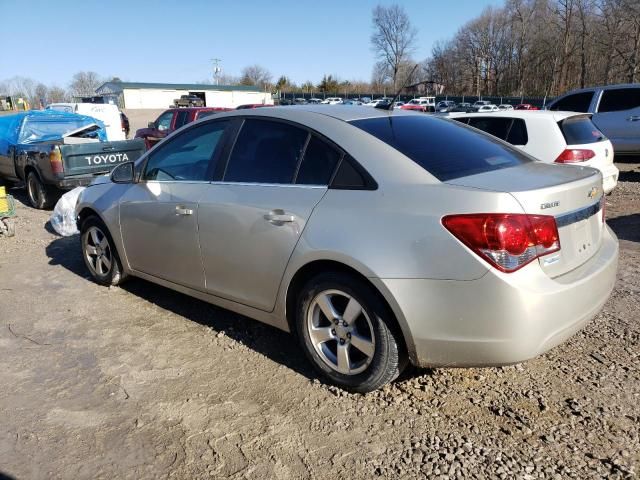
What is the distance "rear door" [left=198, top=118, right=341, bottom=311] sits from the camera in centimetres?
299

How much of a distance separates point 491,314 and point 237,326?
2.20 meters

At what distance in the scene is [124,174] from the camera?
Result: 4.35 m

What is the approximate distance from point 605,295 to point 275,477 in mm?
2061

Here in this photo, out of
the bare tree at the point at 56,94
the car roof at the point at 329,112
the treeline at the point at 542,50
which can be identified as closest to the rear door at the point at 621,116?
the car roof at the point at 329,112

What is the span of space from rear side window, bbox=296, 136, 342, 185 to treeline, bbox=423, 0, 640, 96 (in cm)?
6813

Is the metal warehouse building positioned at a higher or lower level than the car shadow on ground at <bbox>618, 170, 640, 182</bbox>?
higher

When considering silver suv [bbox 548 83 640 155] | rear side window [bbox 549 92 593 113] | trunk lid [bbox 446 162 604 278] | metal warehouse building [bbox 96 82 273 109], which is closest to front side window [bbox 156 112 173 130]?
rear side window [bbox 549 92 593 113]

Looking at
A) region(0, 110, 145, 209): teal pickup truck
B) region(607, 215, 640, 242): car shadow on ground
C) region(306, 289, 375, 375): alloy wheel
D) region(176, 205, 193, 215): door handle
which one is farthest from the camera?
region(0, 110, 145, 209): teal pickup truck

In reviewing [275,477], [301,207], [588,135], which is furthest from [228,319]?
[588,135]

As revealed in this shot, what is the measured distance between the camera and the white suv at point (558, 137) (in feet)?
22.2

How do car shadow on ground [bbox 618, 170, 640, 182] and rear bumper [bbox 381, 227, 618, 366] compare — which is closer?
rear bumper [bbox 381, 227, 618, 366]

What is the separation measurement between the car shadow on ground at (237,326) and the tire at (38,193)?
3717 mm

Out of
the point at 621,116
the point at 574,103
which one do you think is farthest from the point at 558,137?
the point at 574,103

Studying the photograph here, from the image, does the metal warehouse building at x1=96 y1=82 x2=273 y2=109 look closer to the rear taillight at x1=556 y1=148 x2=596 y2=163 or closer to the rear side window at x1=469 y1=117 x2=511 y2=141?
the rear side window at x1=469 y1=117 x2=511 y2=141
